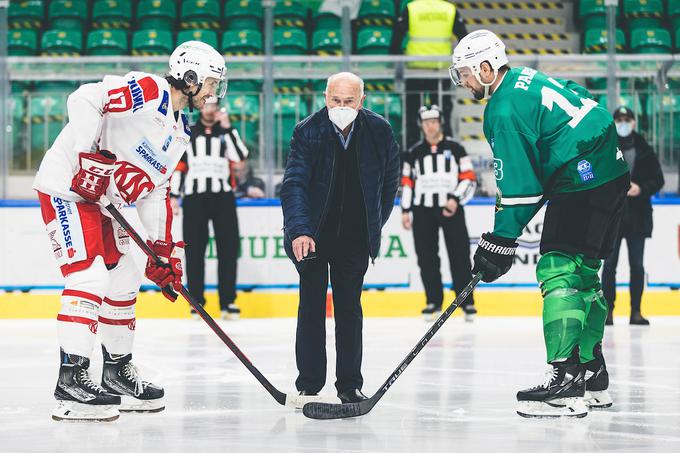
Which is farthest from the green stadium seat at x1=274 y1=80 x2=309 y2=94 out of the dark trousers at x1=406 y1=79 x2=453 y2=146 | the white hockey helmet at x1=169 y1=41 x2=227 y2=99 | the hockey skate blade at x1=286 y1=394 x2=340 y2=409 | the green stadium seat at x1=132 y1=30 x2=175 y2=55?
the hockey skate blade at x1=286 y1=394 x2=340 y2=409

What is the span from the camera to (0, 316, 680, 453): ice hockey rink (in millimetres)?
3885

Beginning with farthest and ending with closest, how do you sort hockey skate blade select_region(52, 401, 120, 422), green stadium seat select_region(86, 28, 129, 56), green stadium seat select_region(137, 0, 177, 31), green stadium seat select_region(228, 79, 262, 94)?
green stadium seat select_region(137, 0, 177, 31), green stadium seat select_region(86, 28, 129, 56), green stadium seat select_region(228, 79, 262, 94), hockey skate blade select_region(52, 401, 120, 422)

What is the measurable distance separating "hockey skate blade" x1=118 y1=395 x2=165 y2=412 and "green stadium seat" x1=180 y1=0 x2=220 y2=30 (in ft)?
28.2

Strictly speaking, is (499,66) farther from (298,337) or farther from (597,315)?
(298,337)

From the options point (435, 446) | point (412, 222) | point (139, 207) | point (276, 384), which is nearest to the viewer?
point (435, 446)

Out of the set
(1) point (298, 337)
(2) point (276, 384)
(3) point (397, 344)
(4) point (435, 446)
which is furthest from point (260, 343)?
(4) point (435, 446)

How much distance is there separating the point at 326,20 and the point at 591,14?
296cm

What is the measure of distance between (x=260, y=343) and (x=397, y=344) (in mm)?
869

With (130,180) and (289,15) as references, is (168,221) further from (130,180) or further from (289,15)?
(289,15)

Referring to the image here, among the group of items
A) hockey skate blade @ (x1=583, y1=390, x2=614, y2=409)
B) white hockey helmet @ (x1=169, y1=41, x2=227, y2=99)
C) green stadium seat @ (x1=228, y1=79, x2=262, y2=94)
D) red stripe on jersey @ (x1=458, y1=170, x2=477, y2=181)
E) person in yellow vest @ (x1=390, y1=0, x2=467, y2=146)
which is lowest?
hockey skate blade @ (x1=583, y1=390, x2=614, y2=409)

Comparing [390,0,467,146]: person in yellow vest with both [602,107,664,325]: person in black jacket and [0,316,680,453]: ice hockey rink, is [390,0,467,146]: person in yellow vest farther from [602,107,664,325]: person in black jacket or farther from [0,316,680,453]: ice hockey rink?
[0,316,680,453]: ice hockey rink

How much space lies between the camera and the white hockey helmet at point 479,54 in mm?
4453

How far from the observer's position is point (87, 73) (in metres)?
9.32

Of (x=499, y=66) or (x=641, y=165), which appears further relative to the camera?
(x=641, y=165)
